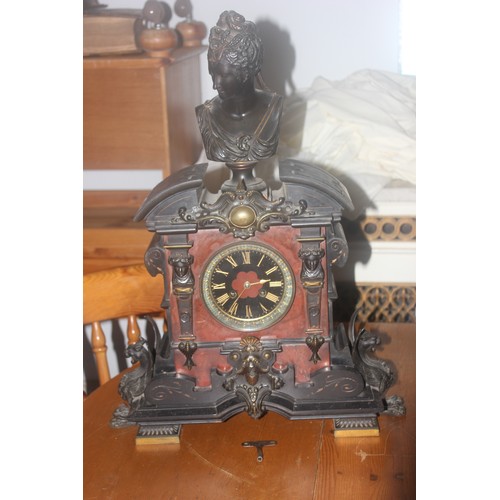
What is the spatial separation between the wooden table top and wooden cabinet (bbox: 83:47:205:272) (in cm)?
82

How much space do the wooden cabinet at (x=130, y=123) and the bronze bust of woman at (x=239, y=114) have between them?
34.0 inches

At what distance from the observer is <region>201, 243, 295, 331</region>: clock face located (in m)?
1.18

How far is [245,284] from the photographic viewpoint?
3.89 feet

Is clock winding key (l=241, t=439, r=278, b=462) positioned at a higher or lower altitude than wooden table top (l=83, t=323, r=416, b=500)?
higher

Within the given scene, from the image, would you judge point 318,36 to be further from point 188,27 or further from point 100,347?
point 100,347

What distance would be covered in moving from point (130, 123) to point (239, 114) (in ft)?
3.08

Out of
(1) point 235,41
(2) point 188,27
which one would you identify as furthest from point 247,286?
(2) point 188,27

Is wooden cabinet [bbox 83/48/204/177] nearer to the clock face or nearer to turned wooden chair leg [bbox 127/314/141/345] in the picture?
turned wooden chair leg [bbox 127/314/141/345]

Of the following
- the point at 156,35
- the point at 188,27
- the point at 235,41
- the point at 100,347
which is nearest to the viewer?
the point at 235,41

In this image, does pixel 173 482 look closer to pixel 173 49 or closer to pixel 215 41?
pixel 215 41

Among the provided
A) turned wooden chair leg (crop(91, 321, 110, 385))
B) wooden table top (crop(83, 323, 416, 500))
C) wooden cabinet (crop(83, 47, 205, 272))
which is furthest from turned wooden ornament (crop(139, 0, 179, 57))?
wooden table top (crop(83, 323, 416, 500))
